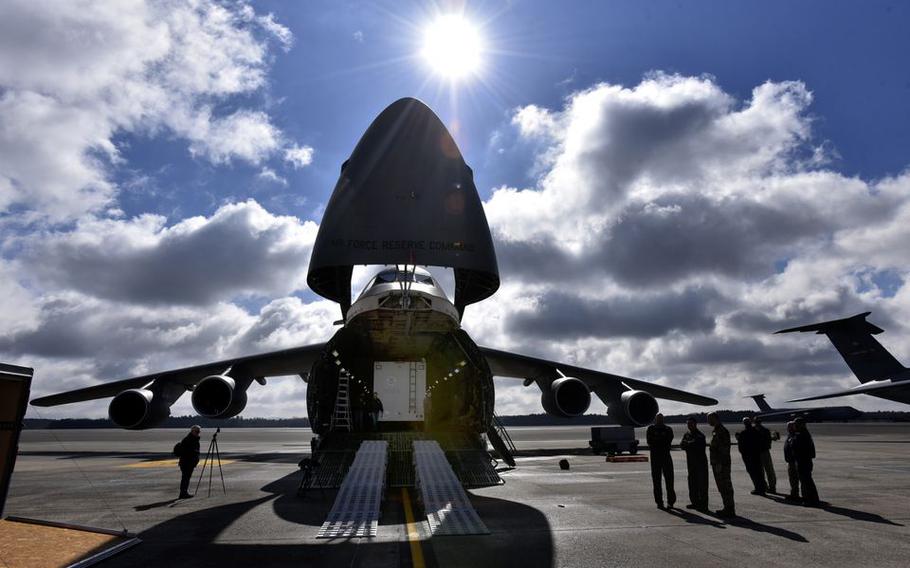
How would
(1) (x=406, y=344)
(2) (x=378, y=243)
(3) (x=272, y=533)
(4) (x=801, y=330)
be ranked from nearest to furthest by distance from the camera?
(3) (x=272, y=533) → (2) (x=378, y=243) → (1) (x=406, y=344) → (4) (x=801, y=330)

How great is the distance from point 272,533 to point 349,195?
22.8 feet

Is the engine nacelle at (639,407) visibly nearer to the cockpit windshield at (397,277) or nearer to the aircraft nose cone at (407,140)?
the cockpit windshield at (397,277)

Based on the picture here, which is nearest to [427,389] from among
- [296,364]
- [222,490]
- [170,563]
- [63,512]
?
[296,364]

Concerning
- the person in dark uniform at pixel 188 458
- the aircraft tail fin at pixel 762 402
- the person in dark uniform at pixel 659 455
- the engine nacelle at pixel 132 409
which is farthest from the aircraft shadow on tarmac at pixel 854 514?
the aircraft tail fin at pixel 762 402

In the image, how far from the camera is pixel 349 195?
37.6ft

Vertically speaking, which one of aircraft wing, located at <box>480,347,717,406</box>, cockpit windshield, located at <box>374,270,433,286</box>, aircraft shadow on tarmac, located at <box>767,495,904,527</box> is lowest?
aircraft shadow on tarmac, located at <box>767,495,904,527</box>

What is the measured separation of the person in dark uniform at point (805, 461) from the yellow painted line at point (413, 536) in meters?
6.75

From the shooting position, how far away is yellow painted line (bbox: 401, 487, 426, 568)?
5425 mm

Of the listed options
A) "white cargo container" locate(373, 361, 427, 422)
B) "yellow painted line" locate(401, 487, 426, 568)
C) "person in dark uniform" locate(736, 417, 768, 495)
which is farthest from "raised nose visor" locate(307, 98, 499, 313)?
"white cargo container" locate(373, 361, 427, 422)

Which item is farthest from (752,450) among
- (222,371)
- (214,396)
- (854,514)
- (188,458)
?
(222,371)

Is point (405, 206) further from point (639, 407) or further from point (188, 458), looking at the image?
point (639, 407)

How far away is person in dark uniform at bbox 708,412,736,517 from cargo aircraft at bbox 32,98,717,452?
4.88 m

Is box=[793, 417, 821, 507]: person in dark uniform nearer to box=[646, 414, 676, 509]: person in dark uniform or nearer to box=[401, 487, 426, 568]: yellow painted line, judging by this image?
box=[646, 414, 676, 509]: person in dark uniform

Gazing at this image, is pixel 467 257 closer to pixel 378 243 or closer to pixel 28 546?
pixel 378 243
